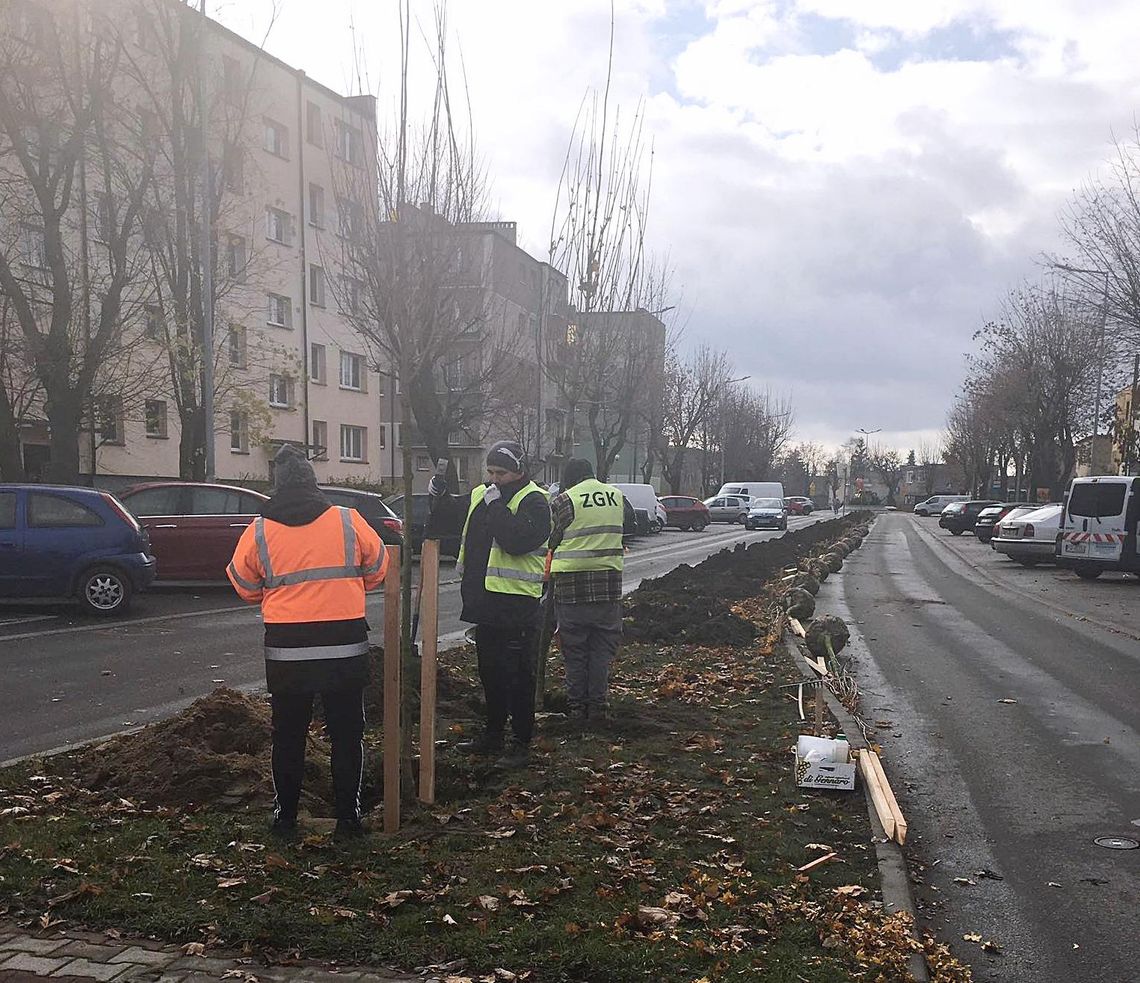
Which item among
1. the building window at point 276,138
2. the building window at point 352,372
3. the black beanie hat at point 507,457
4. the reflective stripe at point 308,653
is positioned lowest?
the reflective stripe at point 308,653

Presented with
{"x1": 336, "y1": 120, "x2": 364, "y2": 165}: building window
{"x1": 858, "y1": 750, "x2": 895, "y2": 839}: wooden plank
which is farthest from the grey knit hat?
{"x1": 336, "y1": 120, "x2": 364, "y2": 165}: building window

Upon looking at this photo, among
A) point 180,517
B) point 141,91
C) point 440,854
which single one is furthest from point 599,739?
point 141,91

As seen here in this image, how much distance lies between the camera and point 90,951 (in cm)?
388

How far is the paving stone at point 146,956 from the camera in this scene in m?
3.79

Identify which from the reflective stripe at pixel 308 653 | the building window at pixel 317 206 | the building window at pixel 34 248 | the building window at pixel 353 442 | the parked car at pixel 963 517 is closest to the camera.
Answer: the reflective stripe at pixel 308 653

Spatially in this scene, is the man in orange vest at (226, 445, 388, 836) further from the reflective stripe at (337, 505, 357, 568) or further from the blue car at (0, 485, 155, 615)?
the blue car at (0, 485, 155, 615)

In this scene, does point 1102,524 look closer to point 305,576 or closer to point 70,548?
point 70,548

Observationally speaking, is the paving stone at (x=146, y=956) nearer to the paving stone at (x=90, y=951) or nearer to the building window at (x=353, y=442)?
the paving stone at (x=90, y=951)

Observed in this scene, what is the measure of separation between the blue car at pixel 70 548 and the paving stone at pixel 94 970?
11112 mm

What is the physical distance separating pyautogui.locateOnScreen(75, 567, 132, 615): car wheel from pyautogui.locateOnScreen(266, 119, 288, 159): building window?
1246 inches

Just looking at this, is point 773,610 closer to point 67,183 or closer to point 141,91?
point 67,183

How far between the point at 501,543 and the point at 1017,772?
3.78 metres

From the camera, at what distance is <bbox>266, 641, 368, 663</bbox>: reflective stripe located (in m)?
4.92

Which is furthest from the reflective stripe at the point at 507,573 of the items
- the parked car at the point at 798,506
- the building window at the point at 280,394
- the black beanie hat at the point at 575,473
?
the parked car at the point at 798,506
